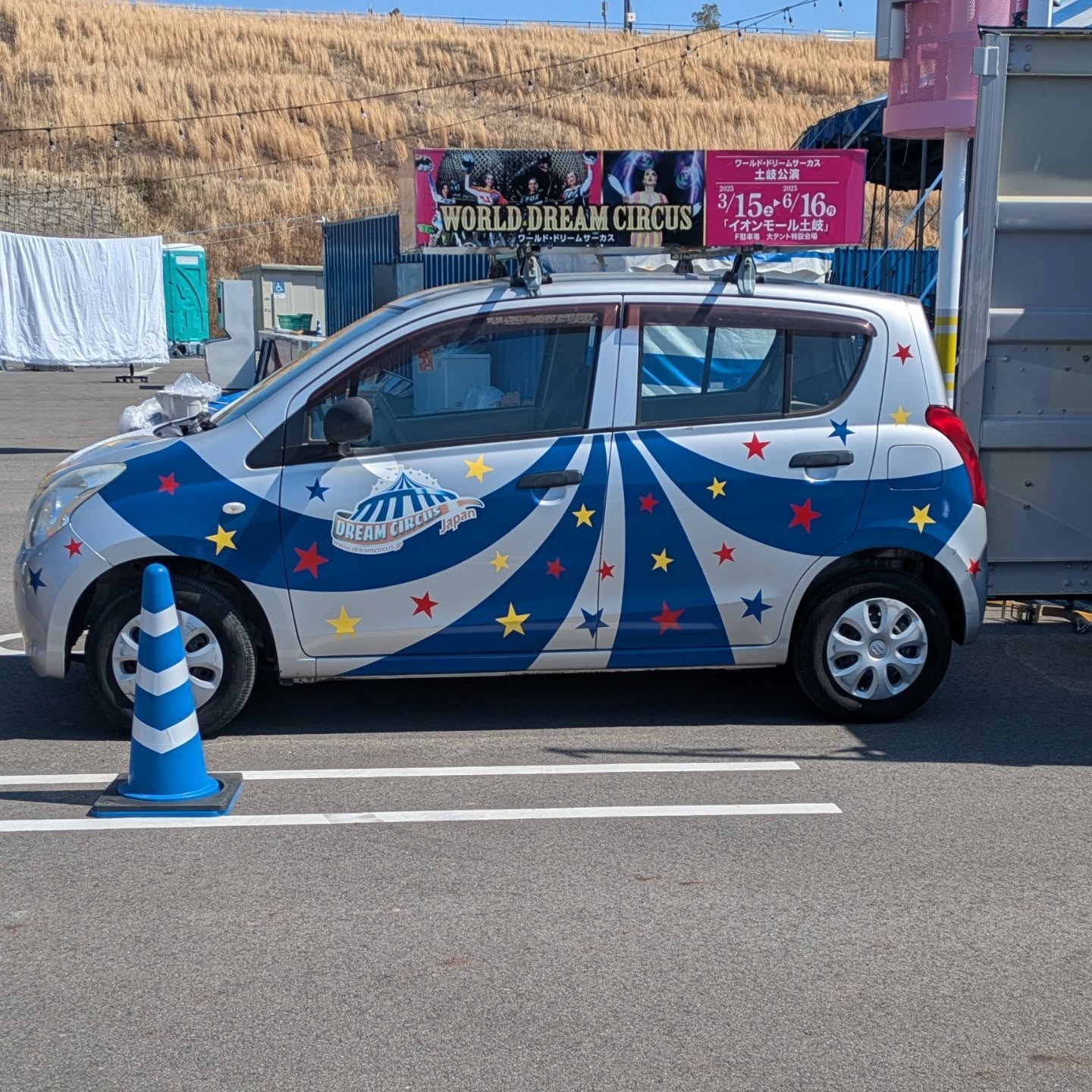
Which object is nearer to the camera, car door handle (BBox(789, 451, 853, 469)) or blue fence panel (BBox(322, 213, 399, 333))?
car door handle (BBox(789, 451, 853, 469))

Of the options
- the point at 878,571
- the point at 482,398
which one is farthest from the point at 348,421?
the point at 878,571

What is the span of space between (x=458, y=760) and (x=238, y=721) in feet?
3.76

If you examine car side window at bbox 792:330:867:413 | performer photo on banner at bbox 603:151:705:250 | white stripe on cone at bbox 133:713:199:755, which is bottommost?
white stripe on cone at bbox 133:713:199:755

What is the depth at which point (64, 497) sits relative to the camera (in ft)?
20.0

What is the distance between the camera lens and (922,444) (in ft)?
20.7

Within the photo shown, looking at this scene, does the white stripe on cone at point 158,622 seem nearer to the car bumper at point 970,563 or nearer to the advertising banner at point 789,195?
the car bumper at point 970,563

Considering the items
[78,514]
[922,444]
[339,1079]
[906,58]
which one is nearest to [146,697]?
[78,514]

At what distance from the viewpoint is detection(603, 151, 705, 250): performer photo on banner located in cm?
1862

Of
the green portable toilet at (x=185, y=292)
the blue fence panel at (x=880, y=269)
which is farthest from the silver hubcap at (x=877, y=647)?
the green portable toilet at (x=185, y=292)

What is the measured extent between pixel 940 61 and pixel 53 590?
917cm

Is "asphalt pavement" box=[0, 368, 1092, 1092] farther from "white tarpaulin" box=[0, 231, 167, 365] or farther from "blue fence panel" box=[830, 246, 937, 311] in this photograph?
"white tarpaulin" box=[0, 231, 167, 365]

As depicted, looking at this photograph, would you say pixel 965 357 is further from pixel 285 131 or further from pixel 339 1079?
pixel 285 131

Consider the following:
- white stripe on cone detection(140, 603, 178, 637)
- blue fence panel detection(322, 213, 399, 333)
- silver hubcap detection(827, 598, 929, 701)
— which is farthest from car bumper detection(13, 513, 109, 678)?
blue fence panel detection(322, 213, 399, 333)

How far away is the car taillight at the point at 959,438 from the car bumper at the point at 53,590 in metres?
3.60
